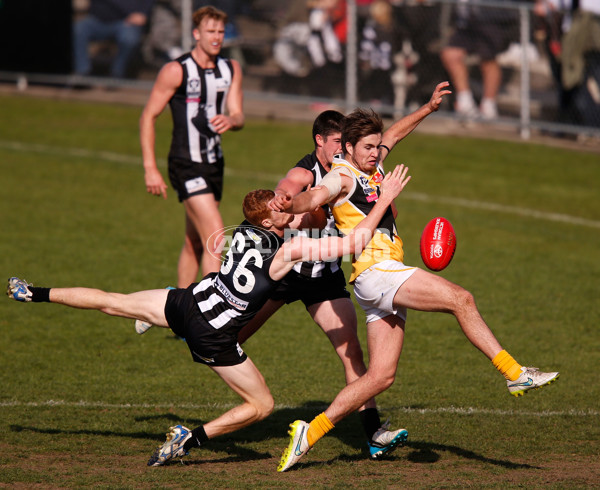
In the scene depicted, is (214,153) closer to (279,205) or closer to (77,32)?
(279,205)

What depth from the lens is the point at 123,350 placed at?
8.62 meters

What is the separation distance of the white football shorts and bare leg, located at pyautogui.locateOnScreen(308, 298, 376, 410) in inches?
21.7

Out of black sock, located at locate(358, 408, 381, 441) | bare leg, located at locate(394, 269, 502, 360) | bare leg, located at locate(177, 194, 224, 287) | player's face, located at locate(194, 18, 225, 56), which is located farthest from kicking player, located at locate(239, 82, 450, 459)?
player's face, located at locate(194, 18, 225, 56)

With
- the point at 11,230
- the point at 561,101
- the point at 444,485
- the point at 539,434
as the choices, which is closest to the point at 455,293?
the point at 444,485

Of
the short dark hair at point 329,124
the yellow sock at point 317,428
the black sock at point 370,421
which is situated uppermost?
the short dark hair at point 329,124

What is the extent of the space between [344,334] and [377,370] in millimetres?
612

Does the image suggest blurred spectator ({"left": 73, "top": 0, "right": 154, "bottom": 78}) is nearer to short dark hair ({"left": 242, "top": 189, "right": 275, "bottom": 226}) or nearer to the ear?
the ear

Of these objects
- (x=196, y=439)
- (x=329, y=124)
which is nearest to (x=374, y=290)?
(x=329, y=124)

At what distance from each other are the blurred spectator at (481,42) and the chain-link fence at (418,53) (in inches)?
0.7

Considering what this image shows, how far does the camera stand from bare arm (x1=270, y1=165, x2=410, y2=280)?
579cm

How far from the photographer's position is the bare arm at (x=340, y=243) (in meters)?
5.79

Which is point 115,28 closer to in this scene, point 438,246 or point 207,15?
point 207,15

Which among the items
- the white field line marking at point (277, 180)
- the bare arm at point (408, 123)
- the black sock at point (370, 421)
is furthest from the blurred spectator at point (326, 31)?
the black sock at point (370, 421)

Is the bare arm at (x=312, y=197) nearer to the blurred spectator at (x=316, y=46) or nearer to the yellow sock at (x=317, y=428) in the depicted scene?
the yellow sock at (x=317, y=428)
